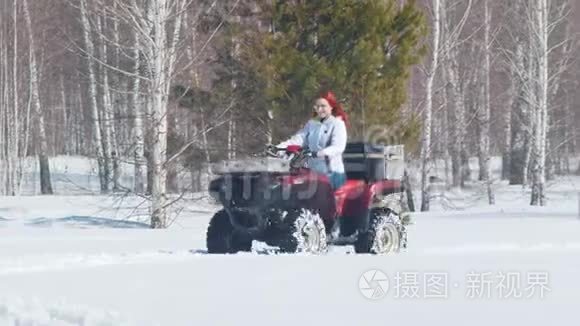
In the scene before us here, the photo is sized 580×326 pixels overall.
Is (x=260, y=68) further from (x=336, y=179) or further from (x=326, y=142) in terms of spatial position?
(x=336, y=179)

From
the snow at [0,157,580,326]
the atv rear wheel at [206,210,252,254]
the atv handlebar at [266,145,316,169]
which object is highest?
the atv handlebar at [266,145,316,169]

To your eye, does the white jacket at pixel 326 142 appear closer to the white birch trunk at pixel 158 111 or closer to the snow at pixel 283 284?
the snow at pixel 283 284

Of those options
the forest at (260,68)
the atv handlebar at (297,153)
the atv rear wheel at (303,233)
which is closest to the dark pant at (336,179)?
the atv handlebar at (297,153)

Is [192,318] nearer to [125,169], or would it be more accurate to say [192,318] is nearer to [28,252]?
[28,252]

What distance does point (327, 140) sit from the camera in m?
12.4

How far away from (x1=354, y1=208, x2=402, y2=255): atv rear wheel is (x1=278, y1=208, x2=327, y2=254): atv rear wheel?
0.74 meters

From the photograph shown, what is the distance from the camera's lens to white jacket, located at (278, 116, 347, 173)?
481 inches

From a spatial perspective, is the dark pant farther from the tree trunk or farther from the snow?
the tree trunk

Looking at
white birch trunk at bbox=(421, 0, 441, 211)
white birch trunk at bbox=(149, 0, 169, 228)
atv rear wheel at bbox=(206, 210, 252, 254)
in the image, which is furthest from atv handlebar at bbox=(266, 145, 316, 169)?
white birch trunk at bbox=(421, 0, 441, 211)

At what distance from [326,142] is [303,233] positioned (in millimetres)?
1212

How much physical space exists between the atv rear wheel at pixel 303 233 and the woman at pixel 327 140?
2.00 ft

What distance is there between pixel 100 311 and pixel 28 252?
246 inches

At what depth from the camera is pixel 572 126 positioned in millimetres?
44406

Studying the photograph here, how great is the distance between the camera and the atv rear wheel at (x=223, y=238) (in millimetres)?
12430
